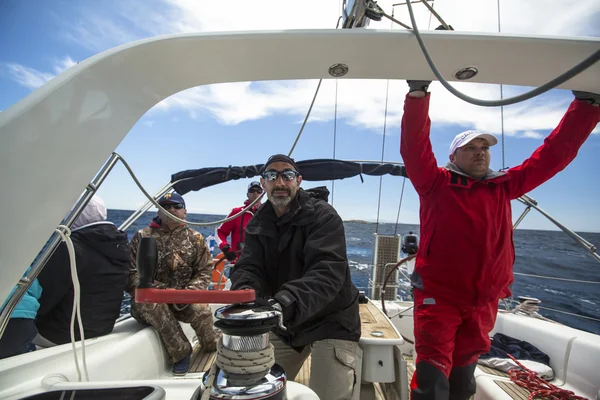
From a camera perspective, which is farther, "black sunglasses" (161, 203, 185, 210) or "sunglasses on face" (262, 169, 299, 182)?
"black sunglasses" (161, 203, 185, 210)

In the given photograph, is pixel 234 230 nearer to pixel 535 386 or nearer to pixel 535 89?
pixel 535 386

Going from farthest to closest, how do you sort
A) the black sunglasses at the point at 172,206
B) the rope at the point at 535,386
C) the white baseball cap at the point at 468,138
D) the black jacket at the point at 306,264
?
1. the black sunglasses at the point at 172,206
2. the rope at the point at 535,386
3. the white baseball cap at the point at 468,138
4. the black jacket at the point at 306,264

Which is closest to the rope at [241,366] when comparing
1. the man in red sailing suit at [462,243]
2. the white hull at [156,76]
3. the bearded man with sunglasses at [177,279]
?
the white hull at [156,76]

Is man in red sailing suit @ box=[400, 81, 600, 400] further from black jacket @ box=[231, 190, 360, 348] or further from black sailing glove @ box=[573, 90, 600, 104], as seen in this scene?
black jacket @ box=[231, 190, 360, 348]

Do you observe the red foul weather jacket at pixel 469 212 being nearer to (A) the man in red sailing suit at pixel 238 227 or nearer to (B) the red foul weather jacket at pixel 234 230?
(A) the man in red sailing suit at pixel 238 227

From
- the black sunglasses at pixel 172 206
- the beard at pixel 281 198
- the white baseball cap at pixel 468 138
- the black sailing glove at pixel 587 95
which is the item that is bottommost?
the black sunglasses at pixel 172 206

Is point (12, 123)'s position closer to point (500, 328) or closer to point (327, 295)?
point (327, 295)

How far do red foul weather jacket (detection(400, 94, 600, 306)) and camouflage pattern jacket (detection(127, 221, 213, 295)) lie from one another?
5.69 feet

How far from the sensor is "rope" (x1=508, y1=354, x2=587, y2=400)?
1.86m

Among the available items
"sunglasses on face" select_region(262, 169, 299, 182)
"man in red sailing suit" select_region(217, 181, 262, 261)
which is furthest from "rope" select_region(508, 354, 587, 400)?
"man in red sailing suit" select_region(217, 181, 262, 261)

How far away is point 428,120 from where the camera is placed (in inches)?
58.7

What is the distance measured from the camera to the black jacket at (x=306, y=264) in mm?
1417

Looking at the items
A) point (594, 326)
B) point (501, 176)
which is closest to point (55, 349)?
point (501, 176)

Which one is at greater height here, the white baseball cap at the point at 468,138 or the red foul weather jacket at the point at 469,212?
the white baseball cap at the point at 468,138
